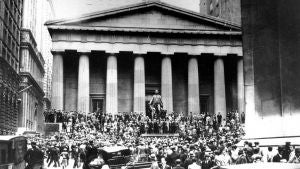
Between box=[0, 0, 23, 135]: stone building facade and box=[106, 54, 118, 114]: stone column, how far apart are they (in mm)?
11257

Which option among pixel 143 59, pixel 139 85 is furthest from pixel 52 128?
pixel 143 59

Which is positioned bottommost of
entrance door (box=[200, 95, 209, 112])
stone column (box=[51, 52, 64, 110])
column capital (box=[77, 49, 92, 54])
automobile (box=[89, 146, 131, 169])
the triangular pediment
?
automobile (box=[89, 146, 131, 169])

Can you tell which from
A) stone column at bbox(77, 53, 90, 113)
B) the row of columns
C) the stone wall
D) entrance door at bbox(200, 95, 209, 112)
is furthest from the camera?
entrance door at bbox(200, 95, 209, 112)

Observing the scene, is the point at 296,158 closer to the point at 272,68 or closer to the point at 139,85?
the point at 272,68

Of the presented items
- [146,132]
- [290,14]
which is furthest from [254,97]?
[146,132]

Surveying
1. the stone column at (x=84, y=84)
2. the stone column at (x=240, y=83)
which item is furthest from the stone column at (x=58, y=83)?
the stone column at (x=240, y=83)

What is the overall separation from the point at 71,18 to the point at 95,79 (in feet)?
28.4

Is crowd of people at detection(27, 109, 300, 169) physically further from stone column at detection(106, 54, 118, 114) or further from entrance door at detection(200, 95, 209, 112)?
entrance door at detection(200, 95, 209, 112)

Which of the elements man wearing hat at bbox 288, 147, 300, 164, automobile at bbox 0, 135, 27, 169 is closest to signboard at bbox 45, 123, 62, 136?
automobile at bbox 0, 135, 27, 169

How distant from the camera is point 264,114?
14070mm

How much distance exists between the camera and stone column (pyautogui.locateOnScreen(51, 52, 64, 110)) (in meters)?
49.6

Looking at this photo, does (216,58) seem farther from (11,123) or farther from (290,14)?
(290,14)

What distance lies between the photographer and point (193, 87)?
172 ft

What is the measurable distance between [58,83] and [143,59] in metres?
10.6
